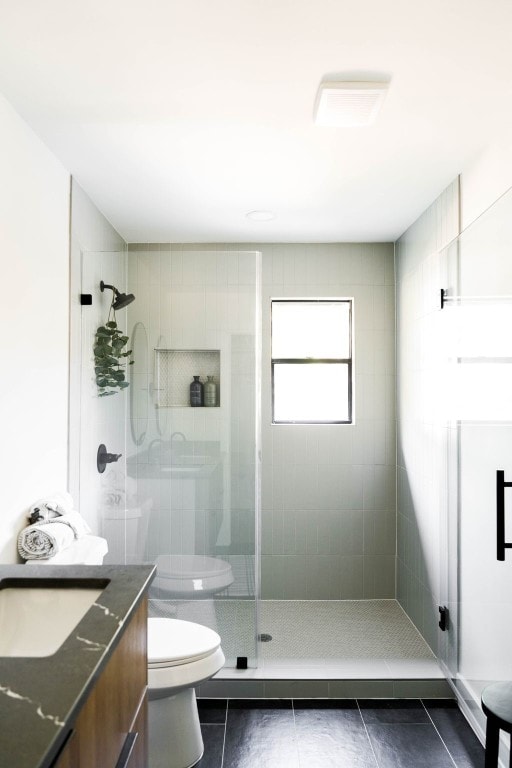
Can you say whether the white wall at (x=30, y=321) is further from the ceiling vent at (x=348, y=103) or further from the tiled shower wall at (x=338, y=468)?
the tiled shower wall at (x=338, y=468)

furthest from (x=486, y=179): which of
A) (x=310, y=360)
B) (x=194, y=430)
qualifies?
(x=310, y=360)

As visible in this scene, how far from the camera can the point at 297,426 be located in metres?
3.89

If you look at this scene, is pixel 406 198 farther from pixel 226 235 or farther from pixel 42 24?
pixel 42 24

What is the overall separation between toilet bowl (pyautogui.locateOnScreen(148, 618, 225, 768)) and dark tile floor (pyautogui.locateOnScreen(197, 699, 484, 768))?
0.12m

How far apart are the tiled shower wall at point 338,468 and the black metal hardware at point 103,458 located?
4.44 ft

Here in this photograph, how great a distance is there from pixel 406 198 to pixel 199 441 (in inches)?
63.8

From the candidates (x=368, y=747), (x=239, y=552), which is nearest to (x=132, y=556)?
(x=239, y=552)

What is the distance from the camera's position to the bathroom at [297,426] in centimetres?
225

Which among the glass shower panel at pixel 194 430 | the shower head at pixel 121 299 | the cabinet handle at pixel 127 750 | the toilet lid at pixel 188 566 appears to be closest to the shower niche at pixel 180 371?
the glass shower panel at pixel 194 430

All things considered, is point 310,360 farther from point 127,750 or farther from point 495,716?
point 127,750

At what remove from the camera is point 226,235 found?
12.3ft

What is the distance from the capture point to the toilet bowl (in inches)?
82.9

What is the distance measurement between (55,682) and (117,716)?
0.35 metres

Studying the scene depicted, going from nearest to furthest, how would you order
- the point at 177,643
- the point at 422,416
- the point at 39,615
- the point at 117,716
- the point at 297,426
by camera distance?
the point at 117,716 → the point at 39,615 → the point at 177,643 → the point at 422,416 → the point at 297,426
